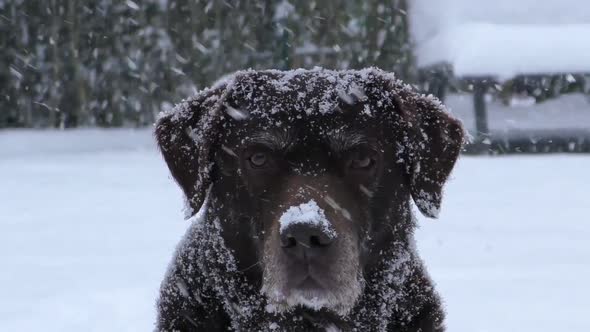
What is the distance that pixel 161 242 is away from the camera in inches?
237

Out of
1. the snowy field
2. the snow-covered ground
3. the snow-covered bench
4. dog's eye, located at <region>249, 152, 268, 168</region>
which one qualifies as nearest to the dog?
A: dog's eye, located at <region>249, 152, 268, 168</region>

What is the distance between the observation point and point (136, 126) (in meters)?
10.9

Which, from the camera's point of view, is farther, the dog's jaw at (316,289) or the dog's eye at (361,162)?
the dog's eye at (361,162)

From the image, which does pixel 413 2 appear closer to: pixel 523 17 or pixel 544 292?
pixel 523 17

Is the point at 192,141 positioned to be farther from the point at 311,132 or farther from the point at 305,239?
the point at 305,239

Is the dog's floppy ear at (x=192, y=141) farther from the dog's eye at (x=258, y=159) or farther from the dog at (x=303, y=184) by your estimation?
the dog's eye at (x=258, y=159)

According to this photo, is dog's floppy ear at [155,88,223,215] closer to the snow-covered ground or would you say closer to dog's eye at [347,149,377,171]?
dog's eye at [347,149,377,171]

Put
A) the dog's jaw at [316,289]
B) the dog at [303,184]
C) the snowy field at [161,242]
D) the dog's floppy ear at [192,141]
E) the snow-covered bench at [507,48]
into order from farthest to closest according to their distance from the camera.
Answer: the snow-covered bench at [507,48]
the snowy field at [161,242]
the dog's floppy ear at [192,141]
the dog at [303,184]
the dog's jaw at [316,289]

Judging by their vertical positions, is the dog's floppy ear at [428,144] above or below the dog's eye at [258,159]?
above

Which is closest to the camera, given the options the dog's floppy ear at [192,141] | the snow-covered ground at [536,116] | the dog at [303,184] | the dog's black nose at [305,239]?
the dog's black nose at [305,239]

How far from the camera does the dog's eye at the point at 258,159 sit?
9.83ft

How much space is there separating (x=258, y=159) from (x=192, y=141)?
0.29 m

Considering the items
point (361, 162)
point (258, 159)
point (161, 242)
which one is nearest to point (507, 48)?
point (161, 242)

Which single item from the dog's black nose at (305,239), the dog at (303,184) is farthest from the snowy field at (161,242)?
the dog's black nose at (305,239)
